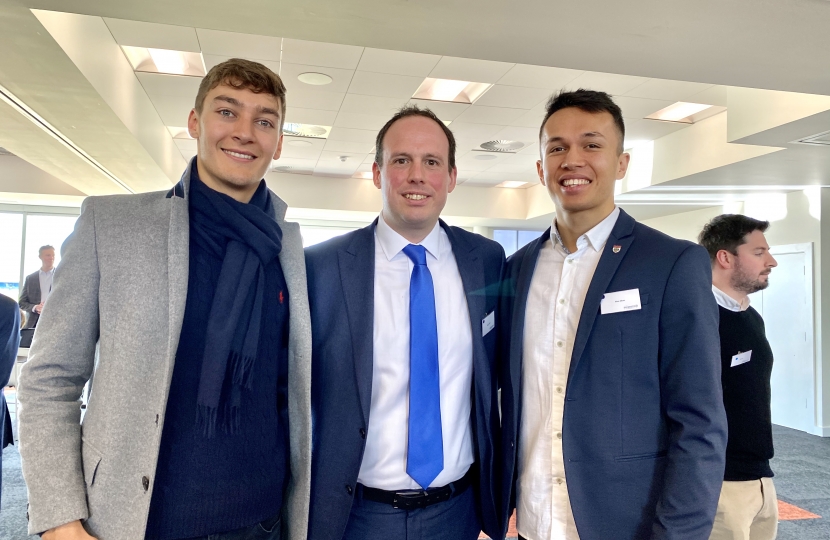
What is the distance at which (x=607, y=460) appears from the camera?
1.53 meters

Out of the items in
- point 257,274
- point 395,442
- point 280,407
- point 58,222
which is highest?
point 58,222

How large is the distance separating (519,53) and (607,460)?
3328 millimetres

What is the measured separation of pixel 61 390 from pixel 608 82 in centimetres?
602

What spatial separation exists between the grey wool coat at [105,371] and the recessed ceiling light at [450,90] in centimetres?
543

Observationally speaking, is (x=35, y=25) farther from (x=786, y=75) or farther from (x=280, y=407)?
(x=786, y=75)

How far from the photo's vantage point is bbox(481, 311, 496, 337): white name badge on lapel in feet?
6.22

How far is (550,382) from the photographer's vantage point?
1.67 m

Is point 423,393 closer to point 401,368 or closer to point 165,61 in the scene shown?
point 401,368

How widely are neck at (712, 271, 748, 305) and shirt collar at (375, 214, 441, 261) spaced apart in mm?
1636

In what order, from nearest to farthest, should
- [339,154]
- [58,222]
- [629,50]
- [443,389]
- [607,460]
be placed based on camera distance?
[607,460] < [443,389] < [629,50] < [339,154] < [58,222]

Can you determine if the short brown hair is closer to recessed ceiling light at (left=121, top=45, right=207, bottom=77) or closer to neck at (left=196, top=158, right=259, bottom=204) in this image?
neck at (left=196, top=158, right=259, bottom=204)

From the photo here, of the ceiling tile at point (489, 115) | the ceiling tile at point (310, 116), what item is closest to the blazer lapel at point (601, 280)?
the ceiling tile at point (489, 115)

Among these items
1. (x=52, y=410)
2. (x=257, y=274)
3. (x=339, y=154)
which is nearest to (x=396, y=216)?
(x=257, y=274)

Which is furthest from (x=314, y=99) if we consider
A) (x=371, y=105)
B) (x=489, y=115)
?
(x=489, y=115)
